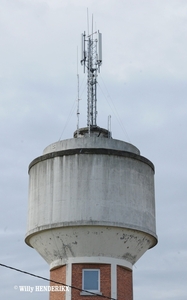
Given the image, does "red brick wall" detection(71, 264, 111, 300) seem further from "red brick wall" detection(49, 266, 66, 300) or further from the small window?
"red brick wall" detection(49, 266, 66, 300)

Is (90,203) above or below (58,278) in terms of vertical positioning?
above

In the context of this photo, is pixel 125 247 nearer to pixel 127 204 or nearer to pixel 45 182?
pixel 127 204

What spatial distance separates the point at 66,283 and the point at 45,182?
3.82 meters

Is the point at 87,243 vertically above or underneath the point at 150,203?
underneath

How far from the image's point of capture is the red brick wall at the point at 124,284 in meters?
20.8

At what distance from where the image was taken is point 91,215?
20172 mm

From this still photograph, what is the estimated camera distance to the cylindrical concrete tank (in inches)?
798

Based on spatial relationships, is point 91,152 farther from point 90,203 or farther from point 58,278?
point 58,278

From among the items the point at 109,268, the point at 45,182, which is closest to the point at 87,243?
Answer: the point at 109,268

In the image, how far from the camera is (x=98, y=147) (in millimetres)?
21156

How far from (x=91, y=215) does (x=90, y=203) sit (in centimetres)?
46

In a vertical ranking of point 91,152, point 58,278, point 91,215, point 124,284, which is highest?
point 91,152

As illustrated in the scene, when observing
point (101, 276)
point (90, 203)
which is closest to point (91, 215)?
point (90, 203)

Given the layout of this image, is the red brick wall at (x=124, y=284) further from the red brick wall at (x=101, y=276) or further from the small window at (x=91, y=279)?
the small window at (x=91, y=279)
